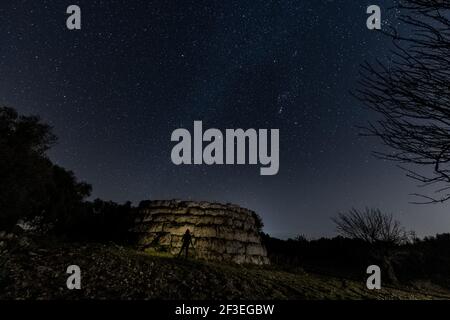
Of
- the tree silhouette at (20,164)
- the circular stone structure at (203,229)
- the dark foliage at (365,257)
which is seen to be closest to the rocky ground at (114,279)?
the circular stone structure at (203,229)

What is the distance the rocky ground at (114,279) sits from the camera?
6.93 meters

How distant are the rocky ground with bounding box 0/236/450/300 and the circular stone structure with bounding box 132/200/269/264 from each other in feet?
11.0

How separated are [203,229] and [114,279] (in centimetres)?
688

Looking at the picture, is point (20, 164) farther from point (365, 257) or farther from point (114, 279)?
point (365, 257)

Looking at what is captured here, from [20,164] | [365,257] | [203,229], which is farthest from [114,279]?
[365,257]

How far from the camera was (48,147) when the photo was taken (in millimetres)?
17969

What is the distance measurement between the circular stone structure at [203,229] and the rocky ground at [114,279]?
3.35 metres

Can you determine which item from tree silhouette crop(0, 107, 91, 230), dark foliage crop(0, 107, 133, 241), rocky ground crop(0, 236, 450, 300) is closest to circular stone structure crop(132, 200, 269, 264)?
dark foliage crop(0, 107, 133, 241)

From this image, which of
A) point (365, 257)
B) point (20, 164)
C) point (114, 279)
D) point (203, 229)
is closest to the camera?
point (114, 279)

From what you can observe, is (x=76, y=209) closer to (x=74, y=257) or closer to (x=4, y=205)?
(x=4, y=205)

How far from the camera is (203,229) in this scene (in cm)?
1452

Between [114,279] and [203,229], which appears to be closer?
[114,279]

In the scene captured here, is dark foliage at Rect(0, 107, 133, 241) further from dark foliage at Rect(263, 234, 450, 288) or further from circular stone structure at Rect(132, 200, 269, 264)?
dark foliage at Rect(263, 234, 450, 288)

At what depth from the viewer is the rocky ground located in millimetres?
6934
